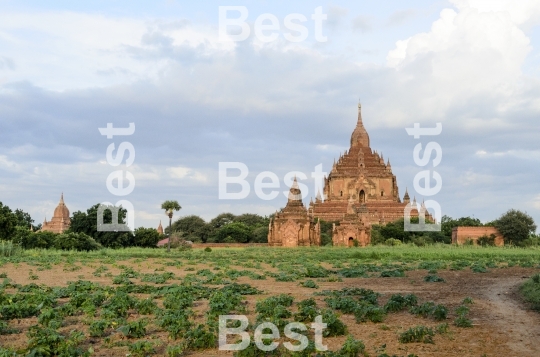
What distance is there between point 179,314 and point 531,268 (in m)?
20.1

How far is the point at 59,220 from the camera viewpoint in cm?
9894

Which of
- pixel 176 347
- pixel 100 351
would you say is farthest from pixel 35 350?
pixel 176 347

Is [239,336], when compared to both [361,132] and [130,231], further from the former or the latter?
[361,132]

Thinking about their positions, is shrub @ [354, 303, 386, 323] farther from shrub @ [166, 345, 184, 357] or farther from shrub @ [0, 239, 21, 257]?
shrub @ [0, 239, 21, 257]

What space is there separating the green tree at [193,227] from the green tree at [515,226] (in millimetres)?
43374

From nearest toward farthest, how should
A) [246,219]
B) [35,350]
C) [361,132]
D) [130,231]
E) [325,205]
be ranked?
[35,350] → [130,231] → [325,205] → [361,132] → [246,219]

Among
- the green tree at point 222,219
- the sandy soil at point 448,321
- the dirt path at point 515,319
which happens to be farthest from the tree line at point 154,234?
the dirt path at point 515,319

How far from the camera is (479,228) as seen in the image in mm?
63938

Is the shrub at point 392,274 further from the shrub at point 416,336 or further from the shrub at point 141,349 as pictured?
the shrub at point 141,349

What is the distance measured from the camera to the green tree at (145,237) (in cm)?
6303

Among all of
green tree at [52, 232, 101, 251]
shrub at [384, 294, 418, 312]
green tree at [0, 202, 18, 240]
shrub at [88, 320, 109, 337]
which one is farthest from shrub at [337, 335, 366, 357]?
green tree at [0, 202, 18, 240]

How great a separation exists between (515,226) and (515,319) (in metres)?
52.4

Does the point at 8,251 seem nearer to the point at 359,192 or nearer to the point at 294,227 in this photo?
the point at 294,227

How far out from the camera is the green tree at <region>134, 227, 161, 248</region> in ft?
207
